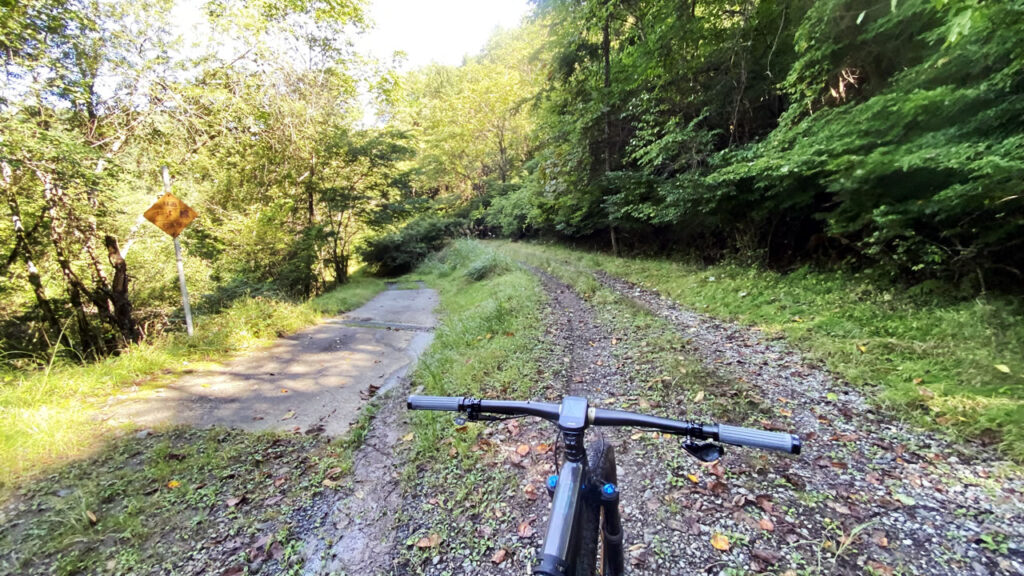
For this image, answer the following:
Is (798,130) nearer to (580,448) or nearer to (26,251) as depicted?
(580,448)

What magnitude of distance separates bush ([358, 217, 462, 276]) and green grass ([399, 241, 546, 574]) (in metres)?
12.8

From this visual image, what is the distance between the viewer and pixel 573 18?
35.1 feet

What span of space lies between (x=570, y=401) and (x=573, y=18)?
12598mm

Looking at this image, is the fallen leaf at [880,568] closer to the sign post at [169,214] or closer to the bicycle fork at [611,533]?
the bicycle fork at [611,533]

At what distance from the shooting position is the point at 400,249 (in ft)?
68.3

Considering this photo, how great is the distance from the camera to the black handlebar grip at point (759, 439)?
103 centimetres

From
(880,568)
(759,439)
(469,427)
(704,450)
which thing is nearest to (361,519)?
(469,427)

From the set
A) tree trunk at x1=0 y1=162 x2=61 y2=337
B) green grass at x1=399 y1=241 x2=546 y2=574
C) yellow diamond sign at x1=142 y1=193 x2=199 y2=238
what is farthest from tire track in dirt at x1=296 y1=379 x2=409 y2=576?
tree trunk at x1=0 y1=162 x2=61 y2=337

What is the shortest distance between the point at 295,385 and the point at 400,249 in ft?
53.2

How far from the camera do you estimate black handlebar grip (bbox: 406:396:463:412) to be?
142cm

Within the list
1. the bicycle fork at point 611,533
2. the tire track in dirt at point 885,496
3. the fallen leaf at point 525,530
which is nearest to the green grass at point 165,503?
the fallen leaf at point 525,530

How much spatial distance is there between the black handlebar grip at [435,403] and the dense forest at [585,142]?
3.74 meters

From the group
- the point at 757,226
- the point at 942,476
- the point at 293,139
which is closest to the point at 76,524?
the point at 942,476

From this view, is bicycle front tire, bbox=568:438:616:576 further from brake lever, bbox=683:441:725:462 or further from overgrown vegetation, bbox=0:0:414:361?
overgrown vegetation, bbox=0:0:414:361
